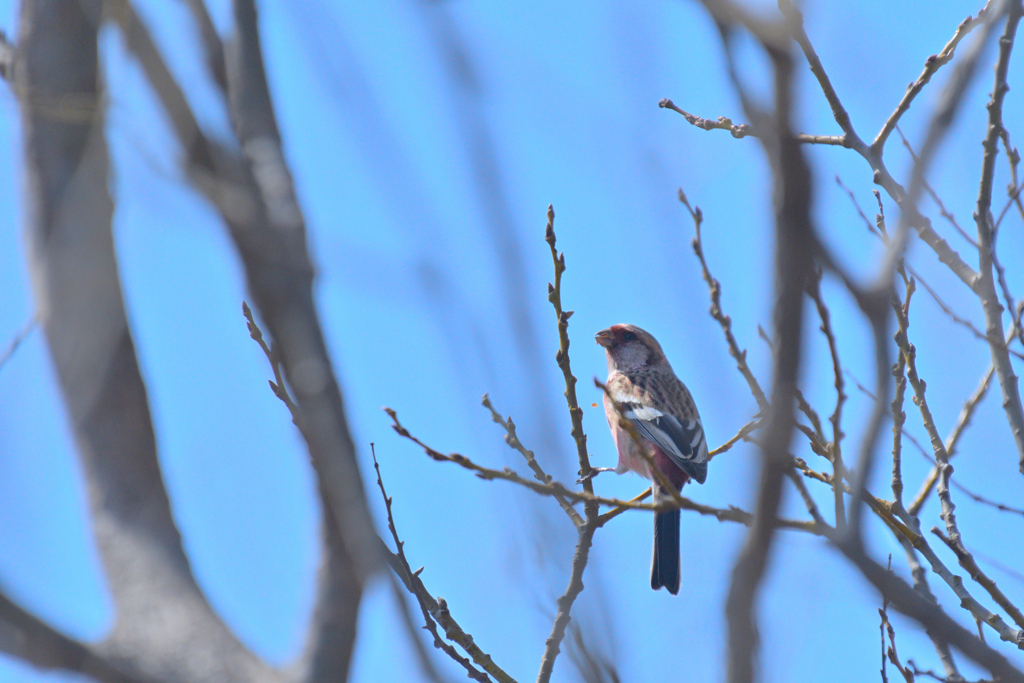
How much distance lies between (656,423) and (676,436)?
333mm

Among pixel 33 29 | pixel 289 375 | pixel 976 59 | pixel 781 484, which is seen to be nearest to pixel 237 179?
pixel 289 375

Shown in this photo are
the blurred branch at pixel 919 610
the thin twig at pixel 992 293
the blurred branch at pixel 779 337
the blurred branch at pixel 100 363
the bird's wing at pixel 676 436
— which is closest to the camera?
the blurred branch at pixel 779 337

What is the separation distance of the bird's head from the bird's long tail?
9.67ft

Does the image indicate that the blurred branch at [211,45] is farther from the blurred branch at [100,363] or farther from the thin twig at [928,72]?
the thin twig at [928,72]

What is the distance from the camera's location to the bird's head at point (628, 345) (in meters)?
8.37

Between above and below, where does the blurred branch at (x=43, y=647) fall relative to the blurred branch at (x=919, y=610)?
below

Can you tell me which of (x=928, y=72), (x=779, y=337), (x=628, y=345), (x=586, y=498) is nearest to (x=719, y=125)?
(x=928, y=72)

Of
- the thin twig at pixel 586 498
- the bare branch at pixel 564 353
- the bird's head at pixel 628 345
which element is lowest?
the thin twig at pixel 586 498

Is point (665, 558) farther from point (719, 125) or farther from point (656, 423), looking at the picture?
point (719, 125)

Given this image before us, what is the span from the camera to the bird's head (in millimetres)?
8367

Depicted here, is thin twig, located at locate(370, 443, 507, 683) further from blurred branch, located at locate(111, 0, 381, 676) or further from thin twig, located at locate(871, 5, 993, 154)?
thin twig, located at locate(871, 5, 993, 154)

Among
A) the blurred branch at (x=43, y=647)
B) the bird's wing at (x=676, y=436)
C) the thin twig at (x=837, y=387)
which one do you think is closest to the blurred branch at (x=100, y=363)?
the blurred branch at (x=43, y=647)

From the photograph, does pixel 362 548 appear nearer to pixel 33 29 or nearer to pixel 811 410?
pixel 811 410

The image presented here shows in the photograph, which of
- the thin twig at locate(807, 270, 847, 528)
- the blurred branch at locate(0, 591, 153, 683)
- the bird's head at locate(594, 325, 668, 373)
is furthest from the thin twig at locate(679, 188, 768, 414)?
the bird's head at locate(594, 325, 668, 373)
